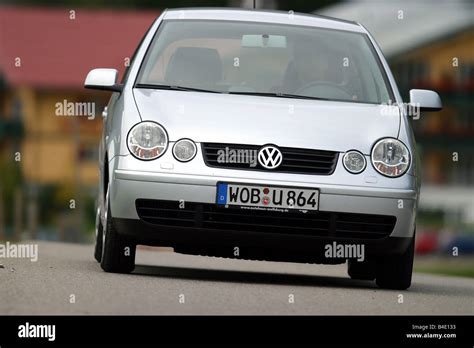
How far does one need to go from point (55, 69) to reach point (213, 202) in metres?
66.5

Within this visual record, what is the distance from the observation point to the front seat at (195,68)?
10.9m

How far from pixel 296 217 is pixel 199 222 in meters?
0.58

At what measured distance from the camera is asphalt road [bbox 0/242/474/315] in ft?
28.0

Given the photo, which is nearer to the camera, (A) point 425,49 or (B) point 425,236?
(B) point 425,236

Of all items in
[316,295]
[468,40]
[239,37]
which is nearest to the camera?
[316,295]

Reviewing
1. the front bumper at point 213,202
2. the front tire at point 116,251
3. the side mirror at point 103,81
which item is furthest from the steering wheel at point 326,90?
the front tire at point 116,251

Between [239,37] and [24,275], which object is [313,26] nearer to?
[239,37]

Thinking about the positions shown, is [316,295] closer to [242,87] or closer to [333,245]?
[333,245]

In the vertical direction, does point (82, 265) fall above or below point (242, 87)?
below

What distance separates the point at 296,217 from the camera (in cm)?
1009

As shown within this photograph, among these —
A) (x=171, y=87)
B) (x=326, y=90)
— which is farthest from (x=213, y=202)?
(x=326, y=90)

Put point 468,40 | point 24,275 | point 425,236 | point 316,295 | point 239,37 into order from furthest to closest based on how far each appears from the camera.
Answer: point 468,40
point 425,236
point 239,37
point 24,275
point 316,295

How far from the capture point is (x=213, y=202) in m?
10.0

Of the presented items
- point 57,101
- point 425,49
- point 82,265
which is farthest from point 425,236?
point 82,265
